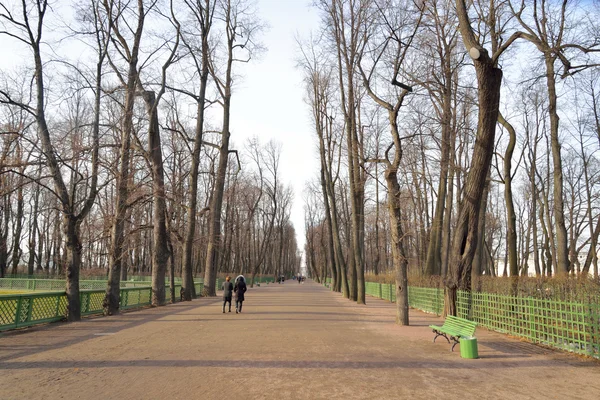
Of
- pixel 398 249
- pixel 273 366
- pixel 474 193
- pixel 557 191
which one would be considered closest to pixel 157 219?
pixel 398 249

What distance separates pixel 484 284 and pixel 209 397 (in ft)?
34.9

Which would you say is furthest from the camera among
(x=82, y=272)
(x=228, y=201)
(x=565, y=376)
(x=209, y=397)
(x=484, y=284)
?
(x=228, y=201)

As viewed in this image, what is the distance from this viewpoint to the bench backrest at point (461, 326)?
8461mm

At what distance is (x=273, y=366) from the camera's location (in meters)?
7.38

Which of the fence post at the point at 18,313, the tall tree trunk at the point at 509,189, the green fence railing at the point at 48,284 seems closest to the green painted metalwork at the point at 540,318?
the tall tree trunk at the point at 509,189

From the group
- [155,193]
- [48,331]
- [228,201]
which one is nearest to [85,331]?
[48,331]

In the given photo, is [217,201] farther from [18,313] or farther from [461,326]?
[461,326]

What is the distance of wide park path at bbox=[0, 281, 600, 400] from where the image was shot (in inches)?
230

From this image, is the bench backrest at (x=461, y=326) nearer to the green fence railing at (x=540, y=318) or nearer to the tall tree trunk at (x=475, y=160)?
the green fence railing at (x=540, y=318)

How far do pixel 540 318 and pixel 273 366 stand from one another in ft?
20.5

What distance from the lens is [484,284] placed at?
1362 centimetres

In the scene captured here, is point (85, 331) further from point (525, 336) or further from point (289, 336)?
point (525, 336)

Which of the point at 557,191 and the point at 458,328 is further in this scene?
the point at 557,191

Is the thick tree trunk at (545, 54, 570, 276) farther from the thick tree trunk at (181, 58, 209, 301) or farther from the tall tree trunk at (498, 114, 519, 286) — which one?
the thick tree trunk at (181, 58, 209, 301)
